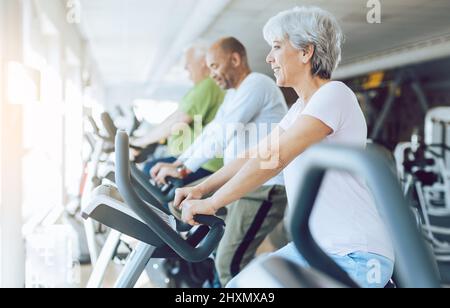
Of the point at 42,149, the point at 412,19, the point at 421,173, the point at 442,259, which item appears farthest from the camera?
the point at 421,173

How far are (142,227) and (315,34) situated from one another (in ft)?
2.23

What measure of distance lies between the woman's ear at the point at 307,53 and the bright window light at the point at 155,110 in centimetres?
119

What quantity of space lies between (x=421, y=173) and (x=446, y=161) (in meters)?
0.49

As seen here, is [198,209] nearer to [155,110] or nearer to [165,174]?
[165,174]

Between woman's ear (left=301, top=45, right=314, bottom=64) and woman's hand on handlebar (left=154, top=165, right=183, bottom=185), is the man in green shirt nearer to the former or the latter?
woman's hand on handlebar (left=154, top=165, right=183, bottom=185)

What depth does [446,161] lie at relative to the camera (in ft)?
16.5

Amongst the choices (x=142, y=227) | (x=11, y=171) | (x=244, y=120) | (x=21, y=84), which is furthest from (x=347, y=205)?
(x=11, y=171)

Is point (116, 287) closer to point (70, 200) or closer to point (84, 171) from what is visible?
point (84, 171)

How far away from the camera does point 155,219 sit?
→ 1.23 metres

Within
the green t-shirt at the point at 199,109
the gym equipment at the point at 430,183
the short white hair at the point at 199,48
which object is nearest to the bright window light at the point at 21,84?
the green t-shirt at the point at 199,109

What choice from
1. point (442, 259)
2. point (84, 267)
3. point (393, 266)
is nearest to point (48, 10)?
point (84, 267)

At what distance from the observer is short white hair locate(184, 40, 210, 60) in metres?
2.62

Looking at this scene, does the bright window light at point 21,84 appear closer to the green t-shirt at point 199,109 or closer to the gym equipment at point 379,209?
the green t-shirt at point 199,109

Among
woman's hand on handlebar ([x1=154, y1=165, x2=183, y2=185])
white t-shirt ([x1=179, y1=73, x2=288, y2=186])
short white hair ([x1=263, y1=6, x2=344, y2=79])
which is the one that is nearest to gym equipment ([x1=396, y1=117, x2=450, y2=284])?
white t-shirt ([x1=179, y1=73, x2=288, y2=186])
